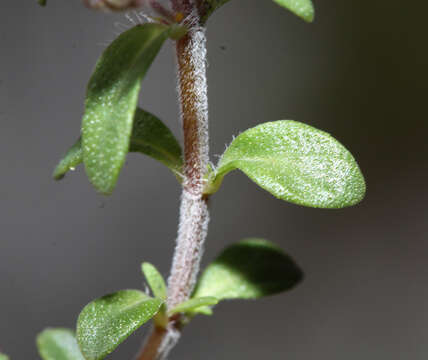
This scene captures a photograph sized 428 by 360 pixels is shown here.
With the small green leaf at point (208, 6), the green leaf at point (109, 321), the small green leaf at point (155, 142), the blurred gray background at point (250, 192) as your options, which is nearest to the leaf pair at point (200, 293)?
the green leaf at point (109, 321)

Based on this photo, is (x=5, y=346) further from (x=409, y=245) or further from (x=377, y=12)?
(x=377, y=12)

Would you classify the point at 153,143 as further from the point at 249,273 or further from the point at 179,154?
the point at 249,273

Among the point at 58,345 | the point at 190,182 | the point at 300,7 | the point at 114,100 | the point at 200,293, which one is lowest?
the point at 58,345

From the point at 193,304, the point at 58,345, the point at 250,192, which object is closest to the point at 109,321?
the point at 193,304

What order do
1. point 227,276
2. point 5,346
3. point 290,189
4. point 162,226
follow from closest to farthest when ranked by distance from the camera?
point 290,189
point 227,276
point 5,346
point 162,226

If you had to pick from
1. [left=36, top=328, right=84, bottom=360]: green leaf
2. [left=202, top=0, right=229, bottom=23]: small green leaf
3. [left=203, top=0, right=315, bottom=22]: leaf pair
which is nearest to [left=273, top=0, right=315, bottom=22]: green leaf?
[left=203, top=0, right=315, bottom=22]: leaf pair

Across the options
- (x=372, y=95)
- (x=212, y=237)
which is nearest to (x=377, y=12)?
(x=372, y=95)
